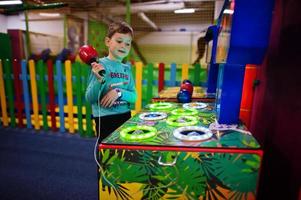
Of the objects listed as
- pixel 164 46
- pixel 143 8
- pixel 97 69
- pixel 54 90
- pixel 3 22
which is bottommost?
pixel 54 90

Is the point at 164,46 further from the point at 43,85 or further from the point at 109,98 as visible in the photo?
the point at 109,98

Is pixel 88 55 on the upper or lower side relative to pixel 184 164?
upper

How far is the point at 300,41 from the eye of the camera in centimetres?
90

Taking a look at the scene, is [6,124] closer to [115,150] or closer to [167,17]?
[115,150]

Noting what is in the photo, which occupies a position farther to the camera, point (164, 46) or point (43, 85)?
point (164, 46)

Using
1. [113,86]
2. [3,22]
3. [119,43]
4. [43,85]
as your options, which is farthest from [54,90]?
[3,22]

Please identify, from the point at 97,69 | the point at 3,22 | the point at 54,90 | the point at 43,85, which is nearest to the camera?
the point at 97,69

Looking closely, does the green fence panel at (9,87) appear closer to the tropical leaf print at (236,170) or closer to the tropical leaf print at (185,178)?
the tropical leaf print at (185,178)

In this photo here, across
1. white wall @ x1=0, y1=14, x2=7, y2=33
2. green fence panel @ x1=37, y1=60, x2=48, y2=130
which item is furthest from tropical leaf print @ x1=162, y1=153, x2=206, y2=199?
white wall @ x1=0, y1=14, x2=7, y2=33

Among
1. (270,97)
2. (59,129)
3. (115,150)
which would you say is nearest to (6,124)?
(59,129)

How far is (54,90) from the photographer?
3.42 meters

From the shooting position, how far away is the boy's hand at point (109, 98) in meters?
1.34

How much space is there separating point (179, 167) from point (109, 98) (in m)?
0.73

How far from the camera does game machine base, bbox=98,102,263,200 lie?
2.49 feet
